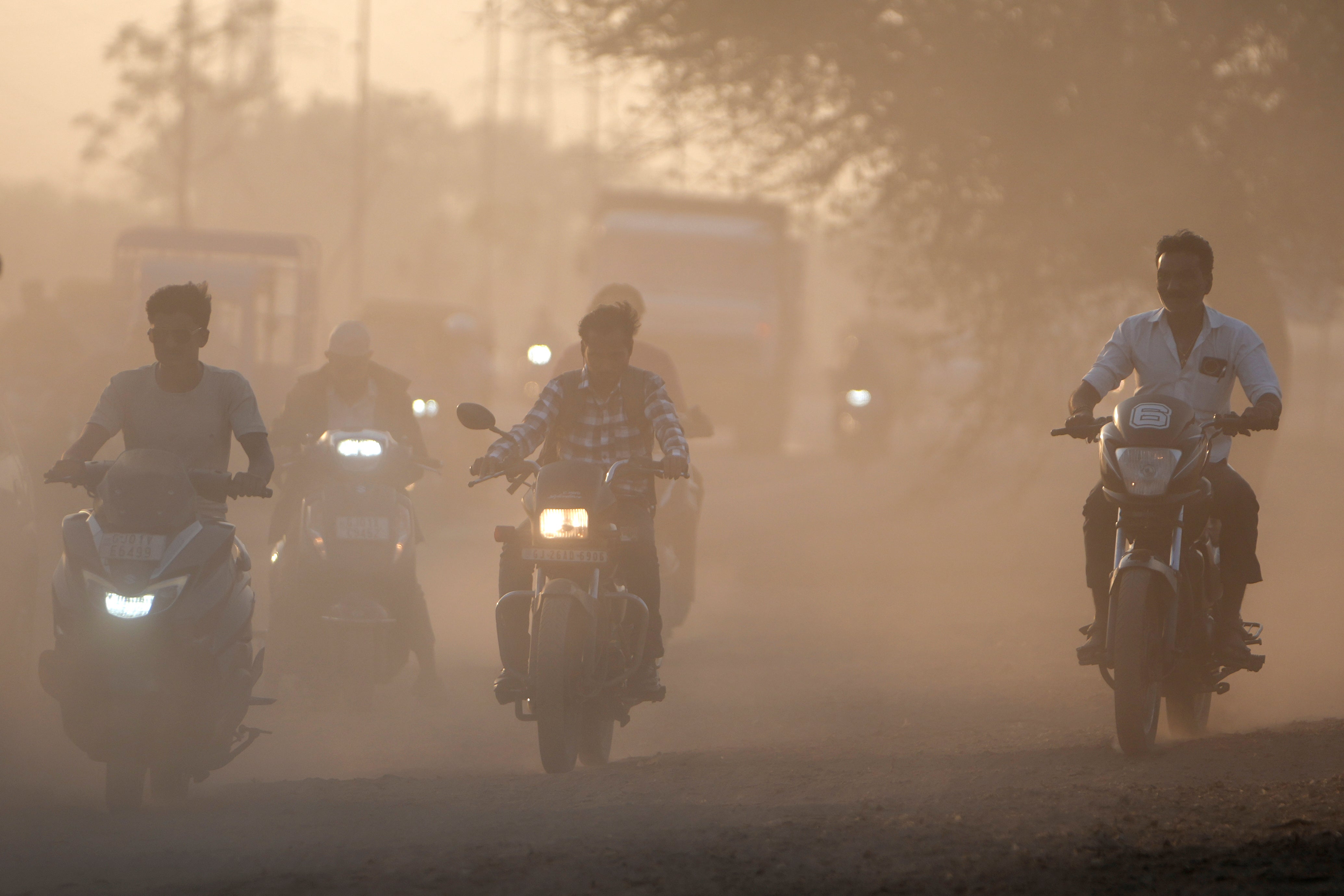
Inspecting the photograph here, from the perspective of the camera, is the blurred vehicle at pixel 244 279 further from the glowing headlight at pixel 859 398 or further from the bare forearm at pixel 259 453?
the bare forearm at pixel 259 453

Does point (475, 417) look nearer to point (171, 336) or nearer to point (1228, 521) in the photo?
point (171, 336)

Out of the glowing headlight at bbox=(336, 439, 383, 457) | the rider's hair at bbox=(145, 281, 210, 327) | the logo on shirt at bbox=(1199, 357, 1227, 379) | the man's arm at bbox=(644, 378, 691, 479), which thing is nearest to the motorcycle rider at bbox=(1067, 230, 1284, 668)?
the logo on shirt at bbox=(1199, 357, 1227, 379)

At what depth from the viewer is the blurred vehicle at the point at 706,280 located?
27016 mm

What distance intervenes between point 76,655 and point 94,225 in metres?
101

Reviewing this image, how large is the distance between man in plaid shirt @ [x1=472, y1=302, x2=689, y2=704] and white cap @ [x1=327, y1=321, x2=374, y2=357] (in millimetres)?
1783

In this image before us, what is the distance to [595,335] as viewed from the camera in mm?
6980

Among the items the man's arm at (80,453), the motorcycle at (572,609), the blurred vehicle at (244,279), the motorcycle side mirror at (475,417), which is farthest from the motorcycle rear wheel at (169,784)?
the blurred vehicle at (244,279)

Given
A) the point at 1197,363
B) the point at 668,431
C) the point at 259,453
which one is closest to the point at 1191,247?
the point at 1197,363

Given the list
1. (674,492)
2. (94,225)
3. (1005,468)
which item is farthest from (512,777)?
(94,225)

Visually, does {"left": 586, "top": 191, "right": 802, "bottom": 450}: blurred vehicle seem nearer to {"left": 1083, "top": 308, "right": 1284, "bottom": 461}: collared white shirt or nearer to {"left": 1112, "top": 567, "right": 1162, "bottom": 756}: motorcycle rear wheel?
{"left": 1083, "top": 308, "right": 1284, "bottom": 461}: collared white shirt

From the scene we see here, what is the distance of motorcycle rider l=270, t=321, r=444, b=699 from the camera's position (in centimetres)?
848

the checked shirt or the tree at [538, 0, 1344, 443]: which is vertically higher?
the tree at [538, 0, 1344, 443]

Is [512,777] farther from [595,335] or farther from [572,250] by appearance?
[572,250]

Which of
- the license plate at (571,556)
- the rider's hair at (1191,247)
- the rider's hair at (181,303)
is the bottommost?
the license plate at (571,556)
